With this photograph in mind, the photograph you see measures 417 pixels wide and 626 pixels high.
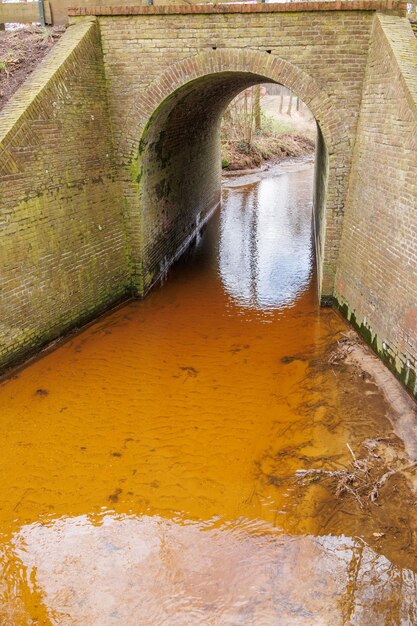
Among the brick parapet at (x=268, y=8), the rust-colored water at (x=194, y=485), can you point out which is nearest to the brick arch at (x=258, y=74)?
the brick parapet at (x=268, y=8)

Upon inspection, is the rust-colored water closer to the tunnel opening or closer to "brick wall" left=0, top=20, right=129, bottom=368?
"brick wall" left=0, top=20, right=129, bottom=368

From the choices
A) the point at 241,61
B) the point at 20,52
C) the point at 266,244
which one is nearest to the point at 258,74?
the point at 241,61

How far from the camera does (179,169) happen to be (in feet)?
43.2

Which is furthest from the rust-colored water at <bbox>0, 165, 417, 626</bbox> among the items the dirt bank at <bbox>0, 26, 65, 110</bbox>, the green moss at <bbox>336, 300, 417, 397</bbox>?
the dirt bank at <bbox>0, 26, 65, 110</bbox>

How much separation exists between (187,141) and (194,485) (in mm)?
9963

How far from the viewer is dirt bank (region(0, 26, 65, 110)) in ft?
30.2

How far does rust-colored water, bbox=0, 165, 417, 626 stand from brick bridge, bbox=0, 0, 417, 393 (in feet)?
3.22

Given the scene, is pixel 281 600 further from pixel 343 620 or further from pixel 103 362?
pixel 103 362

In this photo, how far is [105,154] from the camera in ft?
31.6

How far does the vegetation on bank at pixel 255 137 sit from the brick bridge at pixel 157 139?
49.9 feet

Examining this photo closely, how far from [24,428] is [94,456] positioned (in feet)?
4.05

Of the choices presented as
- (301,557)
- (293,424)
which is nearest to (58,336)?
(293,424)

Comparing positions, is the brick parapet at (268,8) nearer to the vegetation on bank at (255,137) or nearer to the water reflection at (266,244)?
the water reflection at (266,244)

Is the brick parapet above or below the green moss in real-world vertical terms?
above
